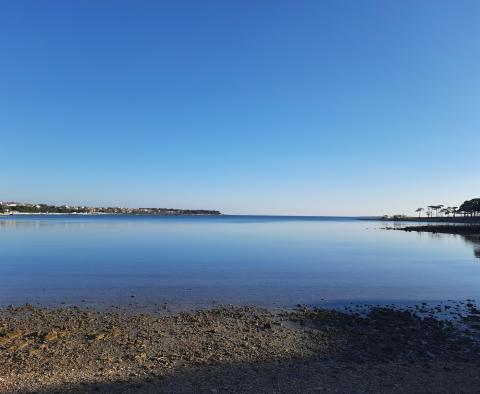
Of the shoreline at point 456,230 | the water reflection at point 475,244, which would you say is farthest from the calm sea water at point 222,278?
the shoreline at point 456,230

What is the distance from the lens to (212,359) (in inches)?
416

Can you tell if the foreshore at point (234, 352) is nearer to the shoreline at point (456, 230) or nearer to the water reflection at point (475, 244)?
the water reflection at point (475, 244)

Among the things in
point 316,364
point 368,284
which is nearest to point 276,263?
point 368,284

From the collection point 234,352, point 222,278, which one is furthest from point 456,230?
point 234,352

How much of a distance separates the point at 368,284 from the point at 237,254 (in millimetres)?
19283

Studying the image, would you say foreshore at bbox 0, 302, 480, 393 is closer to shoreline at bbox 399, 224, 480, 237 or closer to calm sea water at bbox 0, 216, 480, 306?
calm sea water at bbox 0, 216, 480, 306

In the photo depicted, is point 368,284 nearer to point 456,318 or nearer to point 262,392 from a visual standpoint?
point 456,318

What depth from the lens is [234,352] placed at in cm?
1123

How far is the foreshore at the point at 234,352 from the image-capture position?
344 inches

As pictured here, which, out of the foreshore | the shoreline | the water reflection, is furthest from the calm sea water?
the shoreline

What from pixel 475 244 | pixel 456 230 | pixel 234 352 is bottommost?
pixel 475 244

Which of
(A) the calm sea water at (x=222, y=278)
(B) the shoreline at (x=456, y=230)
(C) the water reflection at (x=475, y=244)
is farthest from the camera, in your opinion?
(B) the shoreline at (x=456, y=230)

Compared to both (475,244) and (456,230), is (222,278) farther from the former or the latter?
(456,230)

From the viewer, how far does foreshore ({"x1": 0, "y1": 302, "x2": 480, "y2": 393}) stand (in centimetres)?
873
